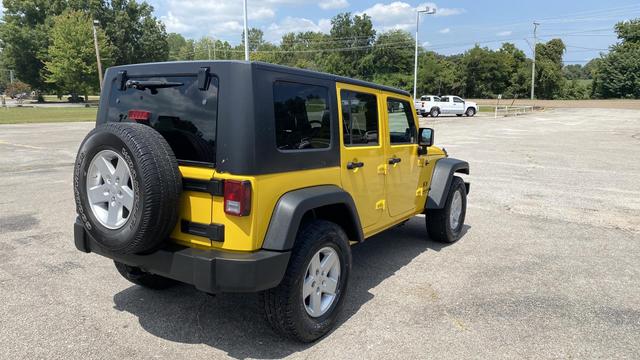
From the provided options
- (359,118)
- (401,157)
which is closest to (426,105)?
(401,157)

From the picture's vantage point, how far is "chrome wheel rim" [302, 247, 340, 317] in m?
3.31

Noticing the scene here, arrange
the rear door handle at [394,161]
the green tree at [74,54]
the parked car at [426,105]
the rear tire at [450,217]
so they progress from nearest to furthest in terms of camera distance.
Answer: the rear door handle at [394,161] < the rear tire at [450,217] < the parked car at [426,105] < the green tree at [74,54]

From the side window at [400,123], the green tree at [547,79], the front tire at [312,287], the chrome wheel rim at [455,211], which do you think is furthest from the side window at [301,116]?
the green tree at [547,79]

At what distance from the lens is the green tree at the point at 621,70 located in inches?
2537

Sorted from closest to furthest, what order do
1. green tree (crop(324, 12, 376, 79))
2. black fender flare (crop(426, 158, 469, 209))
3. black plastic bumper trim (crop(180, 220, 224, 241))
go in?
black plastic bumper trim (crop(180, 220, 224, 241))
black fender flare (crop(426, 158, 469, 209))
green tree (crop(324, 12, 376, 79))

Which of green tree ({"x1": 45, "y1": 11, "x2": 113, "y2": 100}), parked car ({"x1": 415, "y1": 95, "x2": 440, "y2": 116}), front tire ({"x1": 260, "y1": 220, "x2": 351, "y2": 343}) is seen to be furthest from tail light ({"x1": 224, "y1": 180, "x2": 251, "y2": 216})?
green tree ({"x1": 45, "y1": 11, "x2": 113, "y2": 100})

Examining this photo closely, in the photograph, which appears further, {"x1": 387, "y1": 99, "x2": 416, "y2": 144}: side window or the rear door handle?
{"x1": 387, "y1": 99, "x2": 416, "y2": 144}: side window

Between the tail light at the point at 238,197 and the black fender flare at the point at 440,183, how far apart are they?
3.04m

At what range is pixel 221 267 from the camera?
2859 mm

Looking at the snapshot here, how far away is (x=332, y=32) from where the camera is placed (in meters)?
89.2

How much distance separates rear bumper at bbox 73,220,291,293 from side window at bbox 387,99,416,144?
6.77 ft

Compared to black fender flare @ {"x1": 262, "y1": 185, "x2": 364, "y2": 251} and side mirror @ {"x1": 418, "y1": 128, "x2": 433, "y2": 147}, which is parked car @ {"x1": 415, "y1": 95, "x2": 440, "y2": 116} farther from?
black fender flare @ {"x1": 262, "y1": 185, "x2": 364, "y2": 251}

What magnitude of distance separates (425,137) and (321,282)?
2.32 metres

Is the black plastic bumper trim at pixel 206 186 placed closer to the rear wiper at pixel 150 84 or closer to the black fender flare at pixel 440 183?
the rear wiper at pixel 150 84
